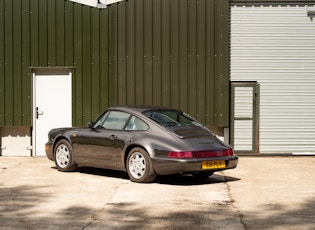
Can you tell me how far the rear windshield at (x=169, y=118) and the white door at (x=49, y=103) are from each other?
17.7 ft

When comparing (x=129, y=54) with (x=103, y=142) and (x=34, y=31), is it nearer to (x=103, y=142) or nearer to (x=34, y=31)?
(x=34, y=31)

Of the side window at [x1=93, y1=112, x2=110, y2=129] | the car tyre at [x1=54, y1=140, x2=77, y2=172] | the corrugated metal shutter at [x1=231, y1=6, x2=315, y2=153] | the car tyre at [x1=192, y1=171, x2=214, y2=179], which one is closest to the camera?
the car tyre at [x1=192, y1=171, x2=214, y2=179]

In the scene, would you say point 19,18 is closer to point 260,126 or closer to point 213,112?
point 213,112

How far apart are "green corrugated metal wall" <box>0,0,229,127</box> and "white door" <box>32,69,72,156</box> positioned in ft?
0.71

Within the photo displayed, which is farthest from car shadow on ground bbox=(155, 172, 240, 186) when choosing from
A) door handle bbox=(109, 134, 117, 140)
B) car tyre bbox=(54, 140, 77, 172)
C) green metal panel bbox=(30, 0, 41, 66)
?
green metal panel bbox=(30, 0, 41, 66)

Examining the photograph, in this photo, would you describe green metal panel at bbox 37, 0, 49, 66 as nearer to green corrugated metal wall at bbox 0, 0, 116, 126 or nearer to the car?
green corrugated metal wall at bbox 0, 0, 116, 126

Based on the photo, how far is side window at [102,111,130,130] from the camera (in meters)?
13.6

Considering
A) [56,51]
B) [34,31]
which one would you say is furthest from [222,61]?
[34,31]

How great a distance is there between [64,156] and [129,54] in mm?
4923

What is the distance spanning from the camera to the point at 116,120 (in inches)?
541

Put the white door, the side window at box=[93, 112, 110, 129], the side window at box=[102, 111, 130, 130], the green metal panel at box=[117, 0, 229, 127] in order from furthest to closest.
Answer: the white door, the green metal panel at box=[117, 0, 229, 127], the side window at box=[93, 112, 110, 129], the side window at box=[102, 111, 130, 130]

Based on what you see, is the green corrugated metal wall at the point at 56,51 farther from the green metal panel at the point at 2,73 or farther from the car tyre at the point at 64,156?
the car tyre at the point at 64,156

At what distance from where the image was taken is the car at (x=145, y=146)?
12.4 m

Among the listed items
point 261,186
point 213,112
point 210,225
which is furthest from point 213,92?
point 210,225
